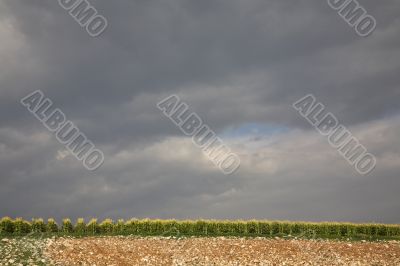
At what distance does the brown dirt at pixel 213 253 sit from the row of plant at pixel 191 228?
7877 millimetres

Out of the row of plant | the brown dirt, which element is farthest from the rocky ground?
the row of plant

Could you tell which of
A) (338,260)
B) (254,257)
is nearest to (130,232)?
(254,257)

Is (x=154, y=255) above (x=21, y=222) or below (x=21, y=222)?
above

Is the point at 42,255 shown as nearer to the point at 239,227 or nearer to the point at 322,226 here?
the point at 239,227

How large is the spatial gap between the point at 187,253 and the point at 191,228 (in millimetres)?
11323

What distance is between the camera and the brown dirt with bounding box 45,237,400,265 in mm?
18516

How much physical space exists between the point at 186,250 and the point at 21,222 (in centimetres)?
1160

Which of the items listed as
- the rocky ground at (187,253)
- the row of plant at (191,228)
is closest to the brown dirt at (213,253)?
the rocky ground at (187,253)

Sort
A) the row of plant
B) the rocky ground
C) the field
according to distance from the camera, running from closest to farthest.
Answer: the rocky ground, the field, the row of plant

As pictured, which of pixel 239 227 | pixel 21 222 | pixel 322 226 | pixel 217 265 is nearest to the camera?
pixel 217 265

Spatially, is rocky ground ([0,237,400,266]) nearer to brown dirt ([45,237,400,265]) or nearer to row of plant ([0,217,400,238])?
brown dirt ([45,237,400,265])

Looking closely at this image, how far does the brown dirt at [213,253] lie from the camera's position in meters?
18.5

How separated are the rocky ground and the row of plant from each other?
6835 mm

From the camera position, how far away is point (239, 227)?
33750 millimetres
